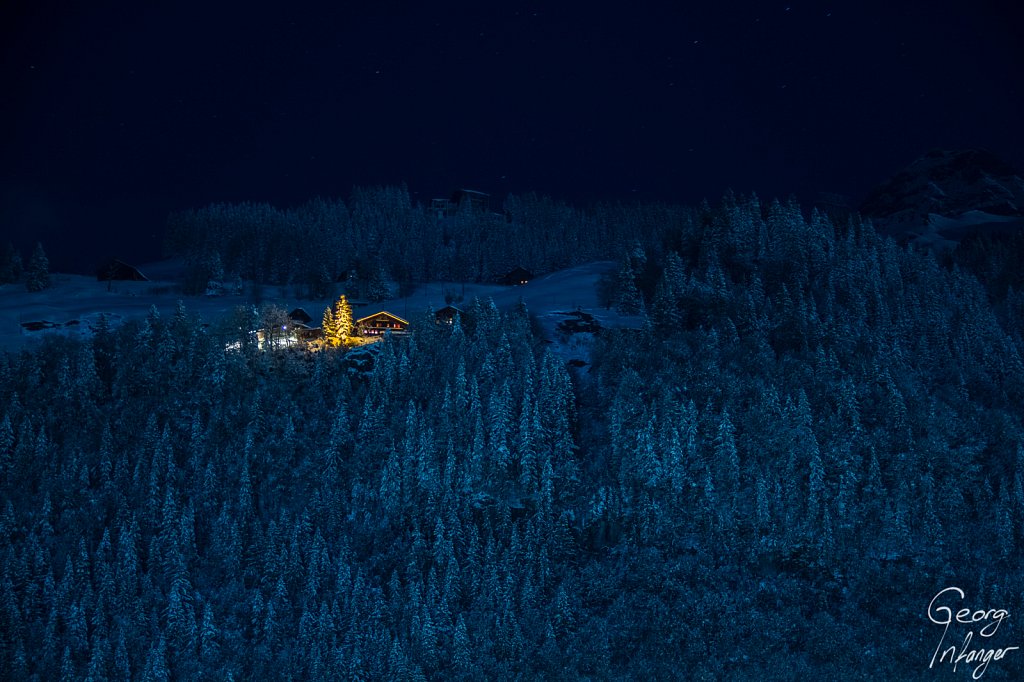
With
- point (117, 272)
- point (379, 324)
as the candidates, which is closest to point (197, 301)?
point (117, 272)

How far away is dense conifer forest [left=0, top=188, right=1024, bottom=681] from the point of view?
5959 centimetres

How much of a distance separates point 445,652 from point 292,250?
92573mm

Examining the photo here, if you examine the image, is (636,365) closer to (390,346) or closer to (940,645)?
(390,346)

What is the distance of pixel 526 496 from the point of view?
6831 cm

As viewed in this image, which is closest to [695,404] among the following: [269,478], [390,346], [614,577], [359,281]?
[614,577]

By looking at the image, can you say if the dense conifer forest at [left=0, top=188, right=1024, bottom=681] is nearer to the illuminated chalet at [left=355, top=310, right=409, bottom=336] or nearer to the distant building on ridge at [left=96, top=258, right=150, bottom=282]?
the illuminated chalet at [left=355, top=310, right=409, bottom=336]

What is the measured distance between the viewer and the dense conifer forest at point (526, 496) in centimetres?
5959

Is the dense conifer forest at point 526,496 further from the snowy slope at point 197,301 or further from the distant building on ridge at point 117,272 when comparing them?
the distant building on ridge at point 117,272

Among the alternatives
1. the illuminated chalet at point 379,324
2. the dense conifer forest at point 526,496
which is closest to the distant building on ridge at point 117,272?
the dense conifer forest at point 526,496

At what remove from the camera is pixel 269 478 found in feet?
236
